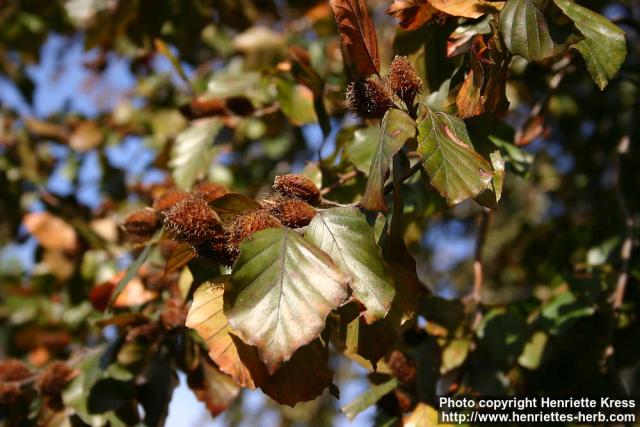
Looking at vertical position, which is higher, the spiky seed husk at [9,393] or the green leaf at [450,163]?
the green leaf at [450,163]

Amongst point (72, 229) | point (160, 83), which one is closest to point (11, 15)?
point (160, 83)

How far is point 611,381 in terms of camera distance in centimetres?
144

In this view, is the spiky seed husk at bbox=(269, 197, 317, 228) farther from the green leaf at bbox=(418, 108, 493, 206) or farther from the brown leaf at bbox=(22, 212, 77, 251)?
the brown leaf at bbox=(22, 212, 77, 251)

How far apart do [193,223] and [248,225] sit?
77 mm

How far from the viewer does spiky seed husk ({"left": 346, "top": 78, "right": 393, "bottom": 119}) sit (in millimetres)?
905

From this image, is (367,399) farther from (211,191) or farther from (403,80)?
(403,80)

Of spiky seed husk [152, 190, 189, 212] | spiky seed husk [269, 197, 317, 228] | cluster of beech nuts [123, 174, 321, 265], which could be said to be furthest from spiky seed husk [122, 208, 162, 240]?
spiky seed husk [269, 197, 317, 228]

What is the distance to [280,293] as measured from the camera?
31.1 inches

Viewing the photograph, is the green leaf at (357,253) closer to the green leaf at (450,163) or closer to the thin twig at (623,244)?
the green leaf at (450,163)

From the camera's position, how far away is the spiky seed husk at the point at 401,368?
129cm

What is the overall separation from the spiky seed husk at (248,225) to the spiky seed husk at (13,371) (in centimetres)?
82

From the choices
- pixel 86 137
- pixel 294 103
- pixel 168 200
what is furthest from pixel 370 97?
pixel 86 137

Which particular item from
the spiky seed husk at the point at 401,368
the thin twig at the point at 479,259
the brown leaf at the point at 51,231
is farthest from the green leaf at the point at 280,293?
the brown leaf at the point at 51,231

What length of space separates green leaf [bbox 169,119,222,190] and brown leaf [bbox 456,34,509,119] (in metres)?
0.92
